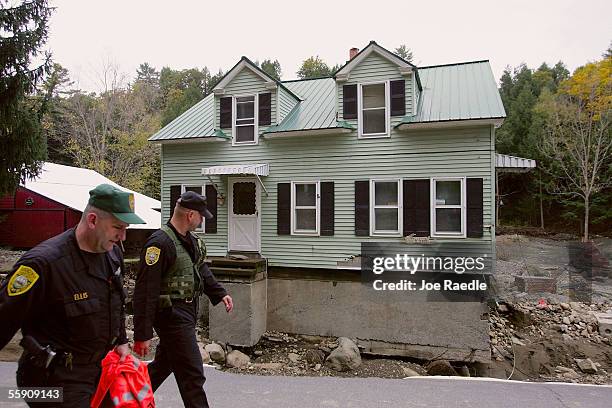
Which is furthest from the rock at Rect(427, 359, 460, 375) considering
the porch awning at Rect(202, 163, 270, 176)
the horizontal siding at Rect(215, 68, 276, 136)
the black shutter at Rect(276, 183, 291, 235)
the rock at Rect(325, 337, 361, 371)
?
the horizontal siding at Rect(215, 68, 276, 136)

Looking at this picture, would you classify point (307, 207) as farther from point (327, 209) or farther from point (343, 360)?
point (343, 360)

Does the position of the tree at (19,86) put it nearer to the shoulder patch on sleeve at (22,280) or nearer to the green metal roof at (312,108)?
the green metal roof at (312,108)

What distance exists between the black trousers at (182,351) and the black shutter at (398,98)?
8.68 metres

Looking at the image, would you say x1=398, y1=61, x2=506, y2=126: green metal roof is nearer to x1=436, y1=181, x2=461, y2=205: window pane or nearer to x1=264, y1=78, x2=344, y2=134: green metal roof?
x1=436, y1=181, x2=461, y2=205: window pane

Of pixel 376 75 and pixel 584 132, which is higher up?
pixel 584 132

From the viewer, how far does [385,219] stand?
10648 millimetres

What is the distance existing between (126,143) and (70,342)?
2807 centimetres

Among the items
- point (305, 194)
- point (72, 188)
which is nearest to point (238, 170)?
point (305, 194)

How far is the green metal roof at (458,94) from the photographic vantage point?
9.90 meters

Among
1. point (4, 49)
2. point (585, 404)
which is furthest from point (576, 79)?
point (4, 49)

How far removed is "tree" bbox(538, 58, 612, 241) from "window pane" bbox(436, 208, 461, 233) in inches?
900

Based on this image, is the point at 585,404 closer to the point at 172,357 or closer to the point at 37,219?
the point at 172,357

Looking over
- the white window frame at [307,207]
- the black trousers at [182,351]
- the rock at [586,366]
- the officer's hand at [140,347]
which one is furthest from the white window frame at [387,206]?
the officer's hand at [140,347]

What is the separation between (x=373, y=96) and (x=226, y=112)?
14.9 feet
